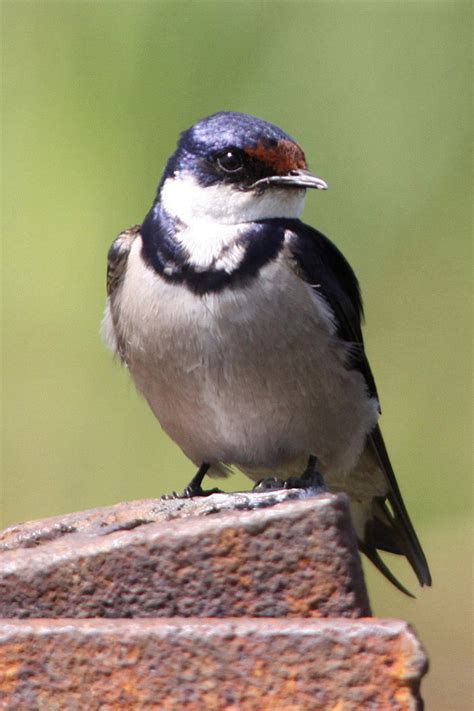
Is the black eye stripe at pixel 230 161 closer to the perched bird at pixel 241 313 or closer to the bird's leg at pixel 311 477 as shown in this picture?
the perched bird at pixel 241 313

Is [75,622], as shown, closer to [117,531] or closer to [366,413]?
[117,531]

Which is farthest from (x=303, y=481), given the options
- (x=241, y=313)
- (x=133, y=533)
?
(x=133, y=533)

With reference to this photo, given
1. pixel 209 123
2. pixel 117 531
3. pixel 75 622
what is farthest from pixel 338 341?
pixel 75 622

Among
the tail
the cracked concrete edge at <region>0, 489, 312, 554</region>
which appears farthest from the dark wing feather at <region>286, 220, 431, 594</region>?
the cracked concrete edge at <region>0, 489, 312, 554</region>

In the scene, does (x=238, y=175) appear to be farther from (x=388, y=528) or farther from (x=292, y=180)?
(x=388, y=528)

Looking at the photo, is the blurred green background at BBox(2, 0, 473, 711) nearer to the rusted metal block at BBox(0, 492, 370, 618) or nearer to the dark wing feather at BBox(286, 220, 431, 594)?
the dark wing feather at BBox(286, 220, 431, 594)

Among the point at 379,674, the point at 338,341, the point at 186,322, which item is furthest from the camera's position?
the point at 338,341

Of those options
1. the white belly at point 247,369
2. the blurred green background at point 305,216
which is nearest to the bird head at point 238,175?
the white belly at point 247,369
